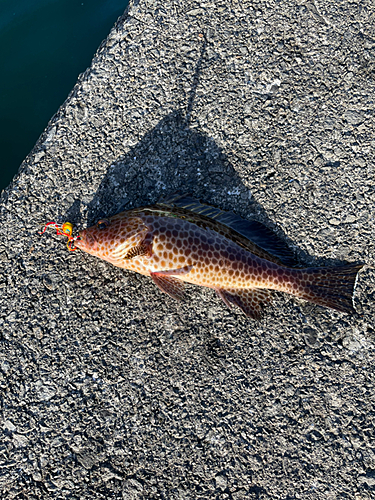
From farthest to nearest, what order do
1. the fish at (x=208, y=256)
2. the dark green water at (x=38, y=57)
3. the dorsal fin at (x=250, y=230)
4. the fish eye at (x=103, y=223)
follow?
the dark green water at (x=38, y=57) < the dorsal fin at (x=250, y=230) < the fish eye at (x=103, y=223) < the fish at (x=208, y=256)

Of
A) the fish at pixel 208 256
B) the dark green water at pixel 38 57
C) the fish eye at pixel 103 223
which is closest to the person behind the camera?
the fish at pixel 208 256

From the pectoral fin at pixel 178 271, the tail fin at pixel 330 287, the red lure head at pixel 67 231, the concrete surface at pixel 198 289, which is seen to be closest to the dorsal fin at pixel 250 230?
the concrete surface at pixel 198 289

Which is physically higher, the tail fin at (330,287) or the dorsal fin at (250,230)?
the dorsal fin at (250,230)

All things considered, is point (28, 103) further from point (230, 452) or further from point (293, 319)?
point (230, 452)

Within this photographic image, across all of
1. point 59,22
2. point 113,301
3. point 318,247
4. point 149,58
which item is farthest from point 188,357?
point 59,22

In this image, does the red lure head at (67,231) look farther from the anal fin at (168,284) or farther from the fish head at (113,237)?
the anal fin at (168,284)

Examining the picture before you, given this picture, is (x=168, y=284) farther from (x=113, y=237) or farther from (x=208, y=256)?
(x=113, y=237)
